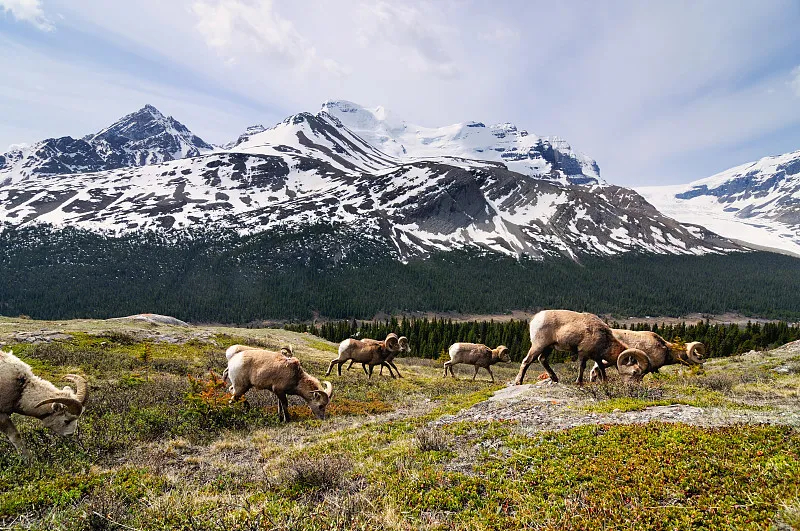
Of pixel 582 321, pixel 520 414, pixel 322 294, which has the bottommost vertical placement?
pixel 322 294

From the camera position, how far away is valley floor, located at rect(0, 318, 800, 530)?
554 cm

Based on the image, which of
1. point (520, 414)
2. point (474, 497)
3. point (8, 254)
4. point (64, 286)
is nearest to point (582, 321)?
point (520, 414)

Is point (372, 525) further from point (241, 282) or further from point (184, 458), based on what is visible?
point (241, 282)

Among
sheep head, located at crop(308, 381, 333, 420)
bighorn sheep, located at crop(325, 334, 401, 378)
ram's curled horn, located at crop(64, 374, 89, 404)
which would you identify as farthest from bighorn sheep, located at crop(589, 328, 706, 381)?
ram's curled horn, located at crop(64, 374, 89, 404)

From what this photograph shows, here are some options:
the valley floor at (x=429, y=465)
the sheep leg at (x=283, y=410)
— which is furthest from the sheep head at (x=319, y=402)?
the sheep leg at (x=283, y=410)

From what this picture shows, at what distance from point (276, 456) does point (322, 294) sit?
17391 centimetres

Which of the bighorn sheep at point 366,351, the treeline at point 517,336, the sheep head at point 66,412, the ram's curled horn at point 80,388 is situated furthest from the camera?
the treeline at point 517,336

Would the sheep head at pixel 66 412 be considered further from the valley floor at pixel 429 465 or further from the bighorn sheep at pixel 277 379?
the bighorn sheep at pixel 277 379

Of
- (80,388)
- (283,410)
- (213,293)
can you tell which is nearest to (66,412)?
(80,388)

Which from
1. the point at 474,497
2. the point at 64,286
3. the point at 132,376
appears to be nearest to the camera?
the point at 474,497

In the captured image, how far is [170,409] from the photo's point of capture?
1324cm

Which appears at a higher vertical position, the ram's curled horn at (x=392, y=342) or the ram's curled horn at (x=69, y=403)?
the ram's curled horn at (x=69, y=403)

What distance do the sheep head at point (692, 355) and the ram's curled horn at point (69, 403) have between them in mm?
22866

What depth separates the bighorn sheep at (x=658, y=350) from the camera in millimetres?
17359
